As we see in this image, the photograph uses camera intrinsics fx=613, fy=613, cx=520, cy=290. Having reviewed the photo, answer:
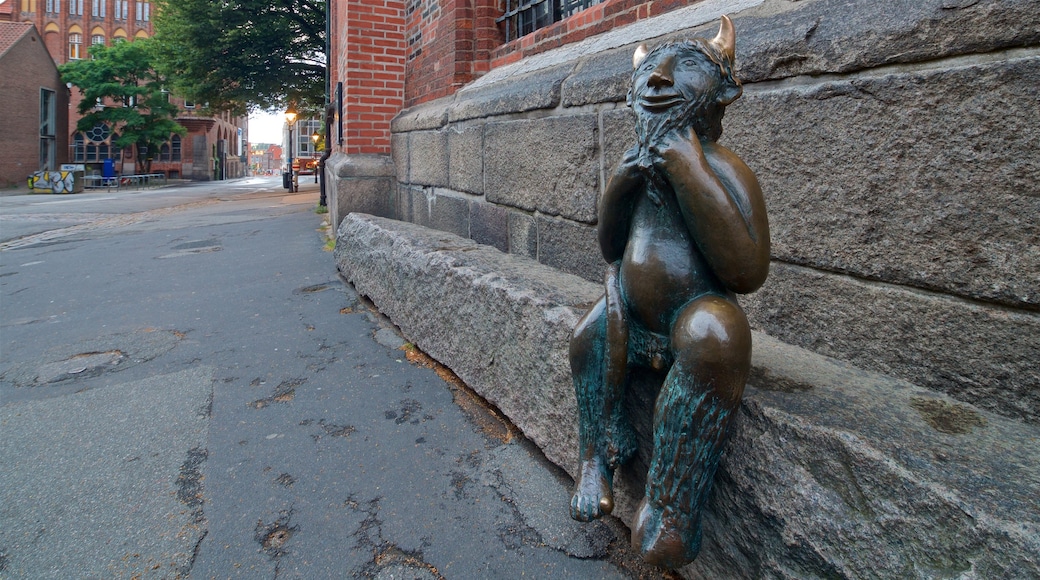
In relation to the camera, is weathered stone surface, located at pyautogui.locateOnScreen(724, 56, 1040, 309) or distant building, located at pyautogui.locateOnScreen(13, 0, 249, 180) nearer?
weathered stone surface, located at pyautogui.locateOnScreen(724, 56, 1040, 309)

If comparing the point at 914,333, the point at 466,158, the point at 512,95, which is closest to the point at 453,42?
the point at 466,158

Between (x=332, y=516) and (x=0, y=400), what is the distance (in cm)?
235

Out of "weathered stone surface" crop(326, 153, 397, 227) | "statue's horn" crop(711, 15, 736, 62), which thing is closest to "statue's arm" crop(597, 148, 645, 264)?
"statue's horn" crop(711, 15, 736, 62)

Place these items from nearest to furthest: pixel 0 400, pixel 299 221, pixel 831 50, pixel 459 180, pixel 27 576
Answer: pixel 27 576
pixel 831 50
pixel 0 400
pixel 459 180
pixel 299 221

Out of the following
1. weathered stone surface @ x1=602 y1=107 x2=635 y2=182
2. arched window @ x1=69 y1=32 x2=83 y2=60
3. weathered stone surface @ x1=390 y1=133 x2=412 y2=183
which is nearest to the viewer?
weathered stone surface @ x1=602 y1=107 x2=635 y2=182

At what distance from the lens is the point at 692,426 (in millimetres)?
1547

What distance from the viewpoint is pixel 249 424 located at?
116 inches

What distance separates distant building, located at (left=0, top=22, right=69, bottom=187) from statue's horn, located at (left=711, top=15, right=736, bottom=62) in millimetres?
39555

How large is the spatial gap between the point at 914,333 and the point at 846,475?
72cm

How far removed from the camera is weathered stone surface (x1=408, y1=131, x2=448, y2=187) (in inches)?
212

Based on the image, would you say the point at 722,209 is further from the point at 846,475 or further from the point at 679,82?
the point at 846,475

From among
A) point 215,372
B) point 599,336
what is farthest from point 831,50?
point 215,372

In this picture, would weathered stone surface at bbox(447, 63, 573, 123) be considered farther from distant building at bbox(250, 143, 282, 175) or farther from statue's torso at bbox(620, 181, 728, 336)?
distant building at bbox(250, 143, 282, 175)

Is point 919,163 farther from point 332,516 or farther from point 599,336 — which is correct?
point 332,516
